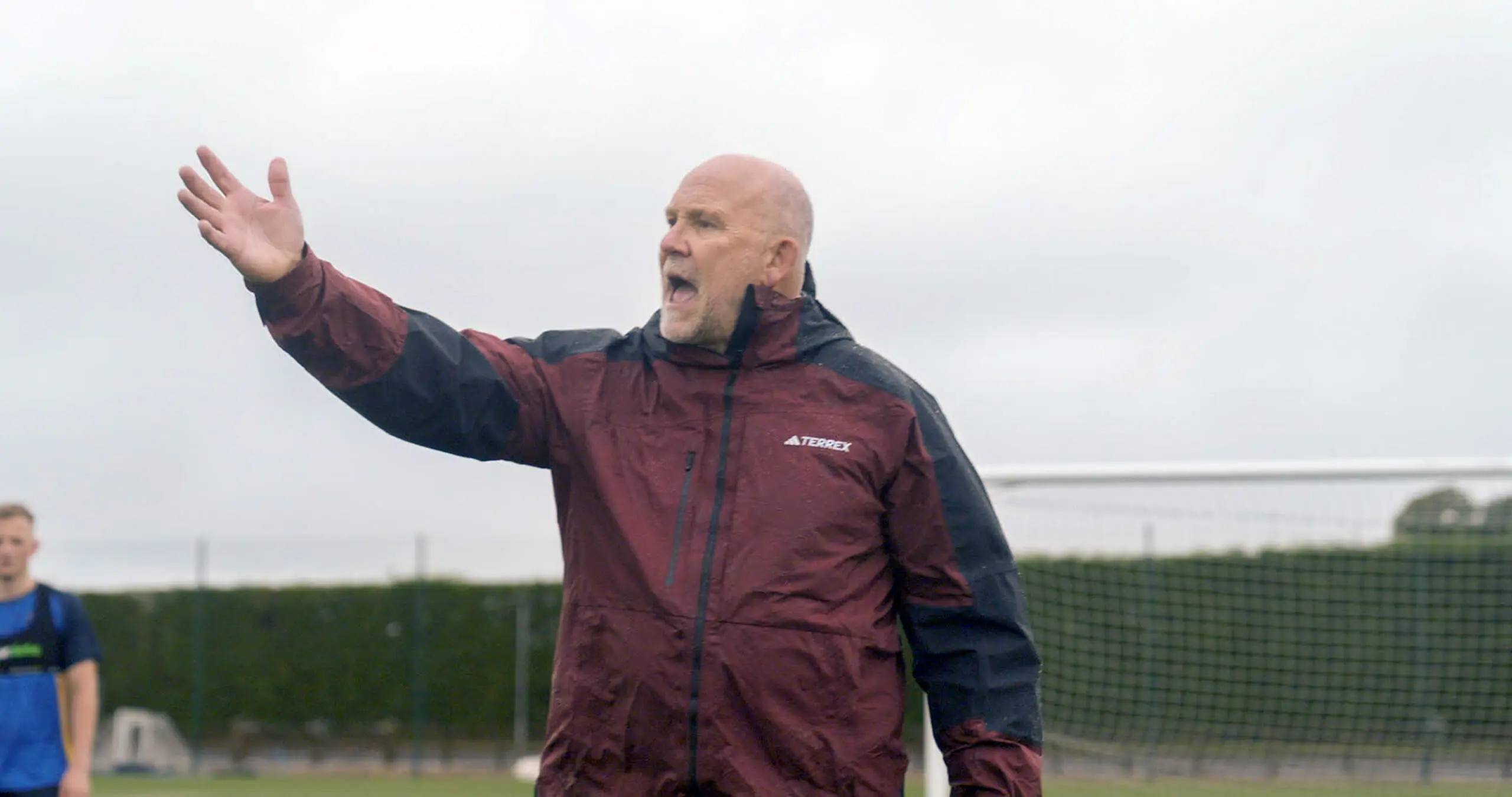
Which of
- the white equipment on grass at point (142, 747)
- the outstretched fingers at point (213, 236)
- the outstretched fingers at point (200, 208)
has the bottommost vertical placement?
the white equipment on grass at point (142, 747)

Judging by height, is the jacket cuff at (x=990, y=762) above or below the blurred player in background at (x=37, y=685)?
above

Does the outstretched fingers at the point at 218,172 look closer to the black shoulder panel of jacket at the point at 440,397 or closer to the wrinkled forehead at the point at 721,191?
the black shoulder panel of jacket at the point at 440,397

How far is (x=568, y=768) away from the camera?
2.95m

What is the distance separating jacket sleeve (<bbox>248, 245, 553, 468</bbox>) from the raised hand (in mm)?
33

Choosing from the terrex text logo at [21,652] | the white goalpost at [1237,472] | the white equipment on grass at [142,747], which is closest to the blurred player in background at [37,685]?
the terrex text logo at [21,652]

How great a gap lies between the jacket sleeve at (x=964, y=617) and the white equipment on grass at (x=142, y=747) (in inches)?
751

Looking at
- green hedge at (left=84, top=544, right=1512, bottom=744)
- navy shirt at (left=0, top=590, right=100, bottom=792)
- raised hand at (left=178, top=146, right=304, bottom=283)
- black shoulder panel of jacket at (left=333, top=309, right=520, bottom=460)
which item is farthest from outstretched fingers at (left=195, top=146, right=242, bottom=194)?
green hedge at (left=84, top=544, right=1512, bottom=744)

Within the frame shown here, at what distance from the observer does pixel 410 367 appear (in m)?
2.96

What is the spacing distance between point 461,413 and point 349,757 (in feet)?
62.9

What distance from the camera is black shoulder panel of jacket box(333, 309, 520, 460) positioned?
295 cm

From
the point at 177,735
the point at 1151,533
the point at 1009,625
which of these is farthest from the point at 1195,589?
the point at 177,735

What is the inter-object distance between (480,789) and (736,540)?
14.7 metres

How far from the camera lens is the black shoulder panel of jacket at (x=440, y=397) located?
2953 millimetres

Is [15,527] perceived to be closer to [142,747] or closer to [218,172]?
[218,172]
